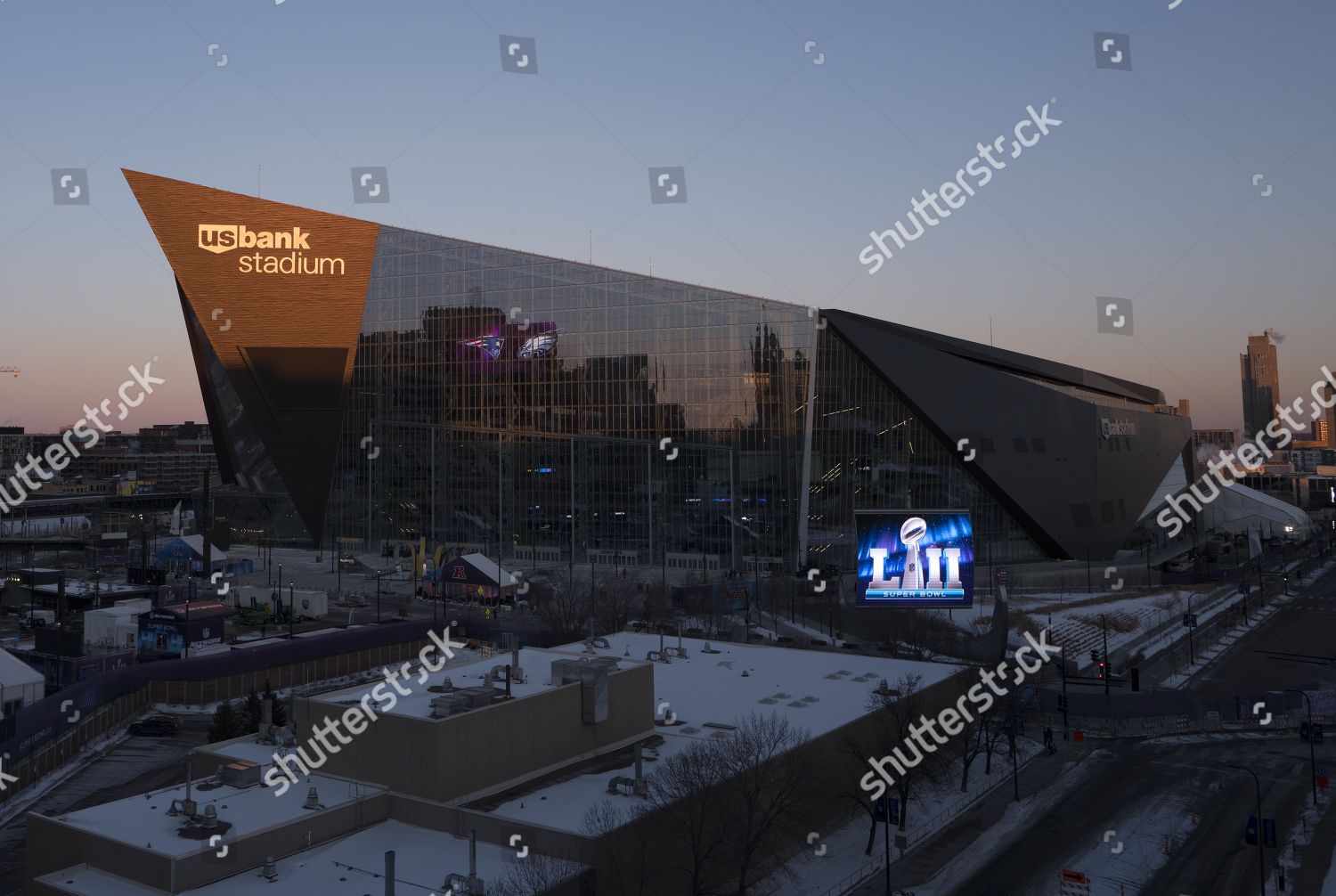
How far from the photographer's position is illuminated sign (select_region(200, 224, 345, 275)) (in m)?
80.5

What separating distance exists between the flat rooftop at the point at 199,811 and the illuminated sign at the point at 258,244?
63423mm

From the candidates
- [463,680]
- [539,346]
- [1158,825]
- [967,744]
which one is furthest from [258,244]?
[1158,825]

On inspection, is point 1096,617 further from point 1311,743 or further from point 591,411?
point 591,411

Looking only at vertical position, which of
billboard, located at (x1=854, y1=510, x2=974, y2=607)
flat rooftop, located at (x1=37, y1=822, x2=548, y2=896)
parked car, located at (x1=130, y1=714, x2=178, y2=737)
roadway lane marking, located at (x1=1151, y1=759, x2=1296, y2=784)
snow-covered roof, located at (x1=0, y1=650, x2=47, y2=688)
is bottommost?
roadway lane marking, located at (x1=1151, y1=759, x2=1296, y2=784)

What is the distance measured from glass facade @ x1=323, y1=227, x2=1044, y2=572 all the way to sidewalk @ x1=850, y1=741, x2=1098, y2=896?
124ft

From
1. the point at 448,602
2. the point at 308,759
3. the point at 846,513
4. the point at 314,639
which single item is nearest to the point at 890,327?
the point at 846,513

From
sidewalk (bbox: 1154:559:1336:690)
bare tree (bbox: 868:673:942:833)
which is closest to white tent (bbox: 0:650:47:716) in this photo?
bare tree (bbox: 868:673:942:833)

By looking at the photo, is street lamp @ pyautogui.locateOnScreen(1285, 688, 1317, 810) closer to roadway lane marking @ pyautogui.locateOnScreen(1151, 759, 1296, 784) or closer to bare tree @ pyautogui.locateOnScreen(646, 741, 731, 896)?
roadway lane marking @ pyautogui.locateOnScreen(1151, 759, 1296, 784)

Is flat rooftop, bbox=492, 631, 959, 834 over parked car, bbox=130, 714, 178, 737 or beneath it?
over

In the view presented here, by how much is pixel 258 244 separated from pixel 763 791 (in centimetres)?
6860

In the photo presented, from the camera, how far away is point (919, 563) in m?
43.4

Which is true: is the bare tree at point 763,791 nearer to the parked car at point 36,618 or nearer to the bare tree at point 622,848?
the bare tree at point 622,848

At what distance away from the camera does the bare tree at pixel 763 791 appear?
2478cm

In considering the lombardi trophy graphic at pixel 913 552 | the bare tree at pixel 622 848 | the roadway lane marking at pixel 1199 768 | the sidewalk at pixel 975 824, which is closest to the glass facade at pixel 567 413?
the lombardi trophy graphic at pixel 913 552
